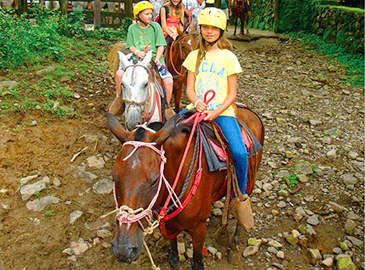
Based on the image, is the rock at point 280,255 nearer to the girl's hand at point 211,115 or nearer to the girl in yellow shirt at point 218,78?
the girl in yellow shirt at point 218,78

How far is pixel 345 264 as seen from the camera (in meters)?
3.93

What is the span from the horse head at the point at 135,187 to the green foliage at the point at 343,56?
8.71 m

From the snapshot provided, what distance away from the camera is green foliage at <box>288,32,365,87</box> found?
9394 mm

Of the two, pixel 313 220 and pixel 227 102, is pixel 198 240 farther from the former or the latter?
pixel 313 220

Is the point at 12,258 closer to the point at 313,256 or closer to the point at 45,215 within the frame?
the point at 45,215

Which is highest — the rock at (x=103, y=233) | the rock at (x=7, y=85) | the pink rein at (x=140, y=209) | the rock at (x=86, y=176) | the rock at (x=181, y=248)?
the pink rein at (x=140, y=209)

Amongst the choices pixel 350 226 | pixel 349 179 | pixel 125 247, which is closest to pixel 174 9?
pixel 349 179

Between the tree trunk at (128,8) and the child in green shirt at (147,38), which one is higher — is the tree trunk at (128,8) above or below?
above

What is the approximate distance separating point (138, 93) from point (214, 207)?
7.12 ft

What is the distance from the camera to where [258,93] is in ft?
29.8

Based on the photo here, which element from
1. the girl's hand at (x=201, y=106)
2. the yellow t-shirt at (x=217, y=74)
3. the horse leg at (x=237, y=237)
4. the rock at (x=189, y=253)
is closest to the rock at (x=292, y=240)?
the horse leg at (x=237, y=237)

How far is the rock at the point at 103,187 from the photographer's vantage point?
499 cm

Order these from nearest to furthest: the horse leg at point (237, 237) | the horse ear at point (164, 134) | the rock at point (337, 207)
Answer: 1. the horse ear at point (164, 134)
2. the horse leg at point (237, 237)
3. the rock at point (337, 207)

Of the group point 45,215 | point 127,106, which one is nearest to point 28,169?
point 45,215
